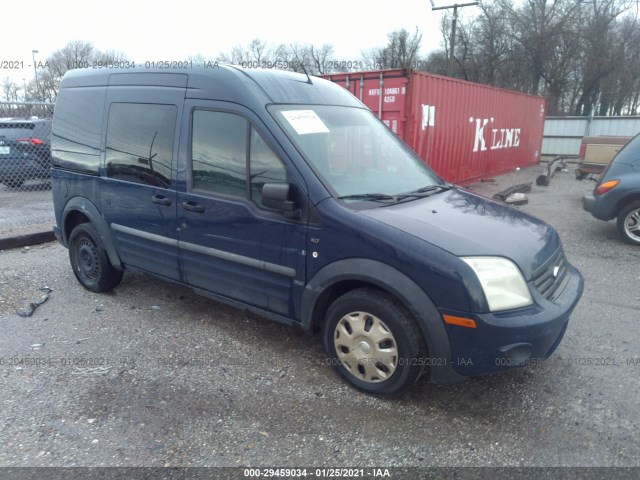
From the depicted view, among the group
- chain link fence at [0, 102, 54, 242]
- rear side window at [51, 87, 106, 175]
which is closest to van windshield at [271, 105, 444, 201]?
rear side window at [51, 87, 106, 175]

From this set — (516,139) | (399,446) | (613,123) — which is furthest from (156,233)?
(613,123)

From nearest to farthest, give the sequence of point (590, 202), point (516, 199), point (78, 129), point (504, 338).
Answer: point (504, 338), point (78, 129), point (590, 202), point (516, 199)

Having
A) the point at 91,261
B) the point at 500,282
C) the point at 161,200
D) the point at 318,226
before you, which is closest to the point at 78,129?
the point at 91,261

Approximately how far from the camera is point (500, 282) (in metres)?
2.84

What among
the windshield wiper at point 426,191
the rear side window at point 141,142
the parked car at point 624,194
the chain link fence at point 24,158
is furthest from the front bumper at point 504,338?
the chain link fence at point 24,158

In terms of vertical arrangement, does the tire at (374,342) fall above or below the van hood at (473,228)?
below

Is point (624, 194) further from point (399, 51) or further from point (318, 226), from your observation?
point (399, 51)

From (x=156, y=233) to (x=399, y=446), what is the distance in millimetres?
2625

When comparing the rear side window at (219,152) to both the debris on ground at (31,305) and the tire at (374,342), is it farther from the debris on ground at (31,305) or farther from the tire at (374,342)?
the debris on ground at (31,305)

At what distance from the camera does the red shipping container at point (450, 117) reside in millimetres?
10539

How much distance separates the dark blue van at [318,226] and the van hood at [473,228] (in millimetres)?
14

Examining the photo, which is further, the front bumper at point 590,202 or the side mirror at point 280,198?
the front bumper at point 590,202

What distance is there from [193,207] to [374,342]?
69.0 inches

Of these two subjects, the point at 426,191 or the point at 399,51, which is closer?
the point at 426,191
